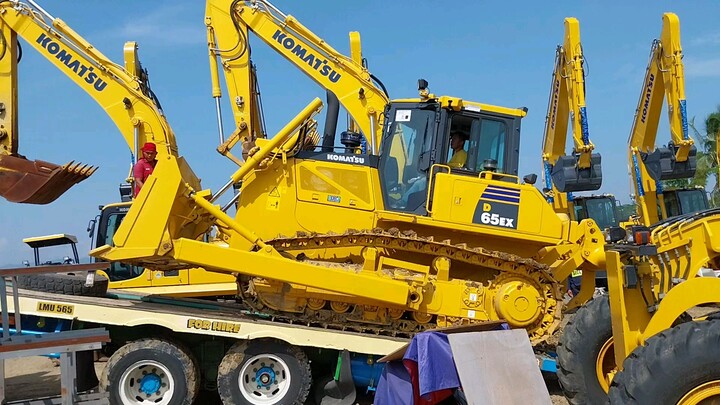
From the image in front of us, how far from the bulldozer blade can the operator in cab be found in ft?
16.2

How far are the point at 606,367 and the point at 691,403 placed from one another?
270 centimetres

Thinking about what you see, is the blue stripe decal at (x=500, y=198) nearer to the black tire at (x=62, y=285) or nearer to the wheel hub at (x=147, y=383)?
the wheel hub at (x=147, y=383)

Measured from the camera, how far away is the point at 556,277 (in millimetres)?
9094

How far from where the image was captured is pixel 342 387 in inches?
316

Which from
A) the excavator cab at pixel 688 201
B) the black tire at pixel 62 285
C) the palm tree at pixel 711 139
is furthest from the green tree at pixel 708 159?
the black tire at pixel 62 285

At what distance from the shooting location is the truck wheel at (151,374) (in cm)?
769

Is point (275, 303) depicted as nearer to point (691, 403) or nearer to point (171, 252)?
point (171, 252)

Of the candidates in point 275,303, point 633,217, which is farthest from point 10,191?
point 633,217

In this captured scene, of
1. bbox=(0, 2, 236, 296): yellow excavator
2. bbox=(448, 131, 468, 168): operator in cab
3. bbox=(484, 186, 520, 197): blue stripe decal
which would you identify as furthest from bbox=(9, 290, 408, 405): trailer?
bbox=(448, 131, 468, 168): operator in cab

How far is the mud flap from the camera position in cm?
798

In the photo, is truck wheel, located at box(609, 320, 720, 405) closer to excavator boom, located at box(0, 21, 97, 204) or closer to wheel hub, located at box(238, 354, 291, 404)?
wheel hub, located at box(238, 354, 291, 404)

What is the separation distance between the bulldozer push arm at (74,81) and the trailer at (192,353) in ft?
4.67

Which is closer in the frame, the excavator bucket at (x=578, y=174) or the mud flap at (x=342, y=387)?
the mud flap at (x=342, y=387)

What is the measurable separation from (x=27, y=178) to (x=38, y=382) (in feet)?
12.1
